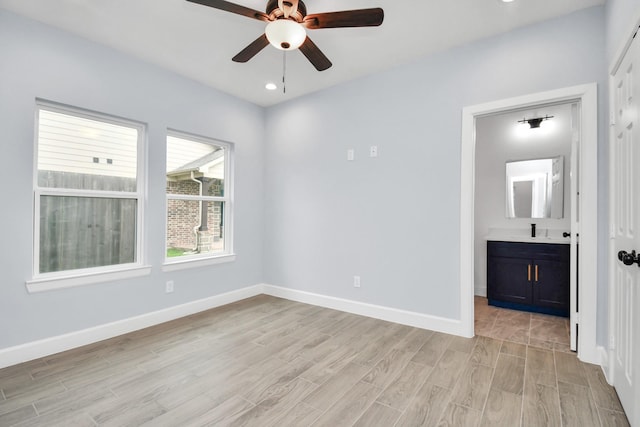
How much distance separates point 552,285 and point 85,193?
16.6 feet

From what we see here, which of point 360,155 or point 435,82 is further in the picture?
point 360,155

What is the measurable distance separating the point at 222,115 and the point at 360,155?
1.88m

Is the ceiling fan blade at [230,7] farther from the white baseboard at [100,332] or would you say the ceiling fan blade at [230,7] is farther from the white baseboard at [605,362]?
the white baseboard at [605,362]

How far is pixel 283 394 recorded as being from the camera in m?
2.06

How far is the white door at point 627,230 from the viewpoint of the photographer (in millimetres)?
1636

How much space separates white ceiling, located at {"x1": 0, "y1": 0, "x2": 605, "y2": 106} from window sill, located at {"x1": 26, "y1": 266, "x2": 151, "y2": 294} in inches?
84.5

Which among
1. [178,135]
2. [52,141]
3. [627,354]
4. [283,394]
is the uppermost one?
[178,135]

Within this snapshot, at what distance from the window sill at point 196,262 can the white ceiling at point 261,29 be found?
2.15 metres

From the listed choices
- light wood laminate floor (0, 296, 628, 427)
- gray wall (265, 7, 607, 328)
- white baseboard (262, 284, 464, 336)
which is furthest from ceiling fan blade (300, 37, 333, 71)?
white baseboard (262, 284, 464, 336)

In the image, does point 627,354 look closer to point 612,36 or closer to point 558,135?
point 612,36

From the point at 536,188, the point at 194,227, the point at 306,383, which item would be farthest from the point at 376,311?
the point at 536,188

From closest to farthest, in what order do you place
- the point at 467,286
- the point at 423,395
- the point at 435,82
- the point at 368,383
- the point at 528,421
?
the point at 528,421, the point at 423,395, the point at 368,383, the point at 467,286, the point at 435,82

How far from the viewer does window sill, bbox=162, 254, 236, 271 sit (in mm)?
3449

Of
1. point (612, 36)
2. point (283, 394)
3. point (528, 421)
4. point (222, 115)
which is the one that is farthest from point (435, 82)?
point (283, 394)
